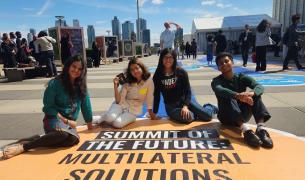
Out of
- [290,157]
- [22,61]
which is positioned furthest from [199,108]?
[22,61]

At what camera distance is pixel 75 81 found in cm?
390

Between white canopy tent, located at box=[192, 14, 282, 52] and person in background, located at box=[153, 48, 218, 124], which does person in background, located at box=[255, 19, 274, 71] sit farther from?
white canopy tent, located at box=[192, 14, 282, 52]

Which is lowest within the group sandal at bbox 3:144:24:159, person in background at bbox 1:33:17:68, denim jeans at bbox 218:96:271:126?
sandal at bbox 3:144:24:159

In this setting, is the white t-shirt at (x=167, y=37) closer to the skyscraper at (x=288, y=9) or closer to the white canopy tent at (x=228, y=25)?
the skyscraper at (x=288, y=9)

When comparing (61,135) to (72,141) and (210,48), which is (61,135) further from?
(210,48)

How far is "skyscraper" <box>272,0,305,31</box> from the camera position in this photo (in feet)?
75.5

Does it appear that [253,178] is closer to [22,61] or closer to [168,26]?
[168,26]

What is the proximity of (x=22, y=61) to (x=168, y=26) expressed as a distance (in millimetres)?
6656

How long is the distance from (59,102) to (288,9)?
86.7 feet

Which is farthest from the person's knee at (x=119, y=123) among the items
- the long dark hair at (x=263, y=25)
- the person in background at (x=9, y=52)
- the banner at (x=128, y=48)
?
the banner at (x=128, y=48)

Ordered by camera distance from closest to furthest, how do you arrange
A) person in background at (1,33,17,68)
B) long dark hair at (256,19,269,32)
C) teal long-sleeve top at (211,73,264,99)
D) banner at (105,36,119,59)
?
1. teal long-sleeve top at (211,73,264,99)
2. long dark hair at (256,19,269,32)
3. person in background at (1,33,17,68)
4. banner at (105,36,119,59)

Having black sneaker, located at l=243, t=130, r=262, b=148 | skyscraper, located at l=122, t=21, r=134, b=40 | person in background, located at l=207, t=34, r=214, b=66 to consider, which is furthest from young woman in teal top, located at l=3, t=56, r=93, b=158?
skyscraper, located at l=122, t=21, r=134, b=40

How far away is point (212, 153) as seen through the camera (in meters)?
3.27

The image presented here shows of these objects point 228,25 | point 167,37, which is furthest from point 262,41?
point 228,25
